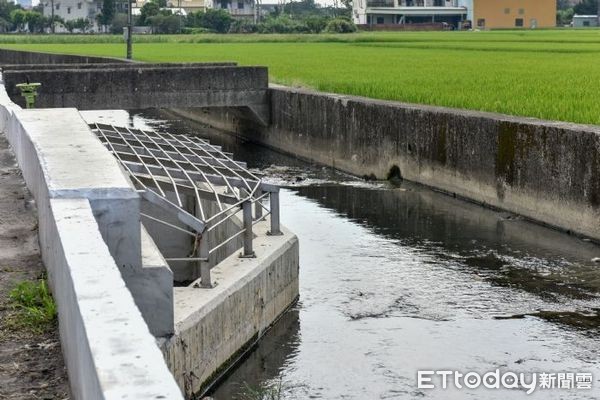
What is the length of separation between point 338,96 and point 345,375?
39.9 feet

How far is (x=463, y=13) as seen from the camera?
110875 millimetres

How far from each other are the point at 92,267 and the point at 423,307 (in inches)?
205

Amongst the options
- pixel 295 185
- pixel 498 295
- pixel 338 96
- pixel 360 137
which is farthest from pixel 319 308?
pixel 338 96

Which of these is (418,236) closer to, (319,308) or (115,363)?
(319,308)

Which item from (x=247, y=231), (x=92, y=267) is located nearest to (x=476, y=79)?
(x=247, y=231)

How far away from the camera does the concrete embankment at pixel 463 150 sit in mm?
11914

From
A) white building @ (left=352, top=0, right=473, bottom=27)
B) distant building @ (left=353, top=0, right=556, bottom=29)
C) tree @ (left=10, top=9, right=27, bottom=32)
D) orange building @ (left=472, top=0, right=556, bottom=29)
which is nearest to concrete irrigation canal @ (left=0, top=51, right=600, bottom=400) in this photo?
tree @ (left=10, top=9, right=27, bottom=32)

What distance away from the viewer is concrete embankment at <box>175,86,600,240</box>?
11914 mm

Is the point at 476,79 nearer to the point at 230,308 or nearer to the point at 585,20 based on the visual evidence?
the point at 230,308

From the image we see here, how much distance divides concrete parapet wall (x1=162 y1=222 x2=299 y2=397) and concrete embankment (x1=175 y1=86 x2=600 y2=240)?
11.9 ft

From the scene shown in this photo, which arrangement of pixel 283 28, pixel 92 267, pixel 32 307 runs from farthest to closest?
pixel 283 28, pixel 32 307, pixel 92 267

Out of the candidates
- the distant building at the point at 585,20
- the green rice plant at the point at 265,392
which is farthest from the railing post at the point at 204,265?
Result: the distant building at the point at 585,20

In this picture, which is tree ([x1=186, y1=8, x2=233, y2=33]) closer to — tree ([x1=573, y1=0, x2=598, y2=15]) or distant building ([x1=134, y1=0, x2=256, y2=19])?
distant building ([x1=134, y1=0, x2=256, y2=19])
